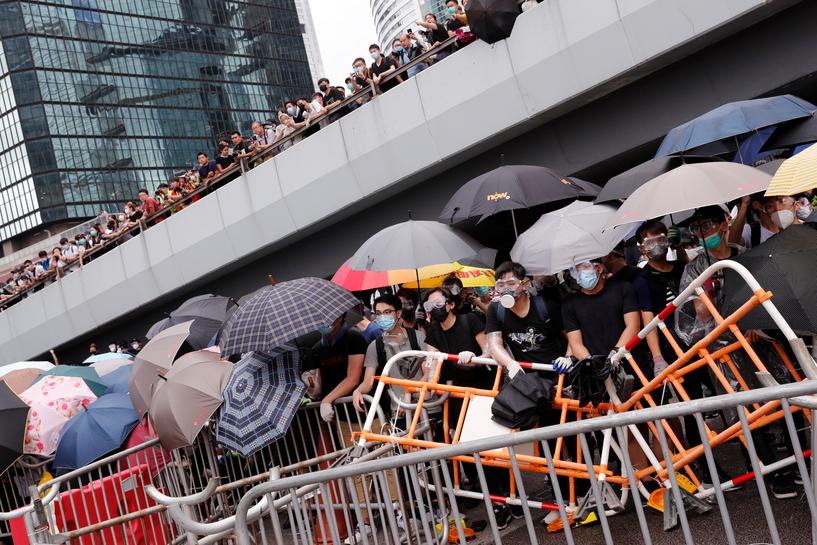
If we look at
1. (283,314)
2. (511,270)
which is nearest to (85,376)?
(283,314)

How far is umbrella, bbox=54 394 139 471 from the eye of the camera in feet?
24.6

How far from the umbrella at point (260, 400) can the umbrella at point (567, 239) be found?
6.94 feet

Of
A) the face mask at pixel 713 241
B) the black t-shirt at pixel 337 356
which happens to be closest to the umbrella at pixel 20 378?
the black t-shirt at pixel 337 356

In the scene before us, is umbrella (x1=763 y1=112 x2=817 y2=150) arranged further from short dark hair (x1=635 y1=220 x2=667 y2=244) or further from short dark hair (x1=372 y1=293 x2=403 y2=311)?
short dark hair (x1=372 y1=293 x2=403 y2=311)

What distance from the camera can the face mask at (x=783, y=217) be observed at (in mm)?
5887

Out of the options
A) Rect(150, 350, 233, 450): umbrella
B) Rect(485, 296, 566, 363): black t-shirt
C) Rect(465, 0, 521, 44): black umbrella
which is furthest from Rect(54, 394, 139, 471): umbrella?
Rect(465, 0, 521, 44): black umbrella

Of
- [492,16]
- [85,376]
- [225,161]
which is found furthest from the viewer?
[225,161]

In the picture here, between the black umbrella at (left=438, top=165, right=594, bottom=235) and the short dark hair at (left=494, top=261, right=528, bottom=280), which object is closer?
the short dark hair at (left=494, top=261, right=528, bottom=280)

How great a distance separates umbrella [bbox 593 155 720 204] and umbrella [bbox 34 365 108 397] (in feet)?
20.5

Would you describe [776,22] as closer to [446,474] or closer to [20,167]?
[446,474]

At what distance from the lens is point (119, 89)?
78.6m

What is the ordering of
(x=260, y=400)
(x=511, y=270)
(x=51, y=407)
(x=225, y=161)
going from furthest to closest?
1. (x=225, y=161)
2. (x=51, y=407)
3. (x=260, y=400)
4. (x=511, y=270)

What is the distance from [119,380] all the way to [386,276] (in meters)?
3.50

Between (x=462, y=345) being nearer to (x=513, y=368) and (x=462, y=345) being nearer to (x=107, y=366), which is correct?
(x=513, y=368)
